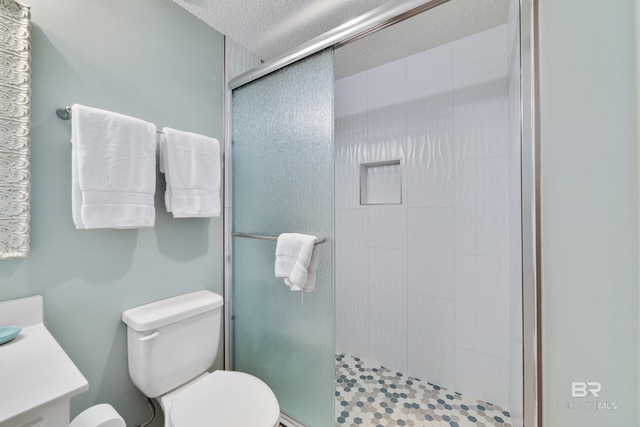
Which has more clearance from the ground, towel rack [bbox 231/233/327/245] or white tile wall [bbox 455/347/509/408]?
towel rack [bbox 231/233/327/245]

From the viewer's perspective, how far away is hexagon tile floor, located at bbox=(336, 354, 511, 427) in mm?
1459

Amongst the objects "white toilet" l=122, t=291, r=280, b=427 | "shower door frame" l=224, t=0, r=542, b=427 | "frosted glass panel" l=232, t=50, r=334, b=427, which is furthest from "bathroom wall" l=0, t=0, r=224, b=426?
"shower door frame" l=224, t=0, r=542, b=427

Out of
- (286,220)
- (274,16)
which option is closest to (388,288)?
(286,220)

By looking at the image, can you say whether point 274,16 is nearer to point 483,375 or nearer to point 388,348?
point 388,348

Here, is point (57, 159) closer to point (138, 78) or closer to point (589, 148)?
point (138, 78)

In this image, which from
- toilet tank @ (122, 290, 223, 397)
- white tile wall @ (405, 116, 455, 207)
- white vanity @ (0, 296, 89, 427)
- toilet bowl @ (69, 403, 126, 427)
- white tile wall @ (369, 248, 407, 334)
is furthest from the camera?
white tile wall @ (369, 248, 407, 334)

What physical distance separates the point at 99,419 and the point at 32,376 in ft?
1.08

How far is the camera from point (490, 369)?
5.14 feet

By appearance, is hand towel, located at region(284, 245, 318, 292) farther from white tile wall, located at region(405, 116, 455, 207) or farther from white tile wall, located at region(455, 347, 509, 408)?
white tile wall, located at region(455, 347, 509, 408)

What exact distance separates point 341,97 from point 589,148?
1.76 m

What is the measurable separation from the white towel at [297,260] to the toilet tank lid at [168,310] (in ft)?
1.27

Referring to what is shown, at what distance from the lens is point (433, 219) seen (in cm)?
174

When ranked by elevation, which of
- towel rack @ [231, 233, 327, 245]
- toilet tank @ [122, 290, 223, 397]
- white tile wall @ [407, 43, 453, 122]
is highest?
white tile wall @ [407, 43, 453, 122]

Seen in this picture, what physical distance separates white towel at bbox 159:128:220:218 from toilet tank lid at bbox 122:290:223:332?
1.35ft
